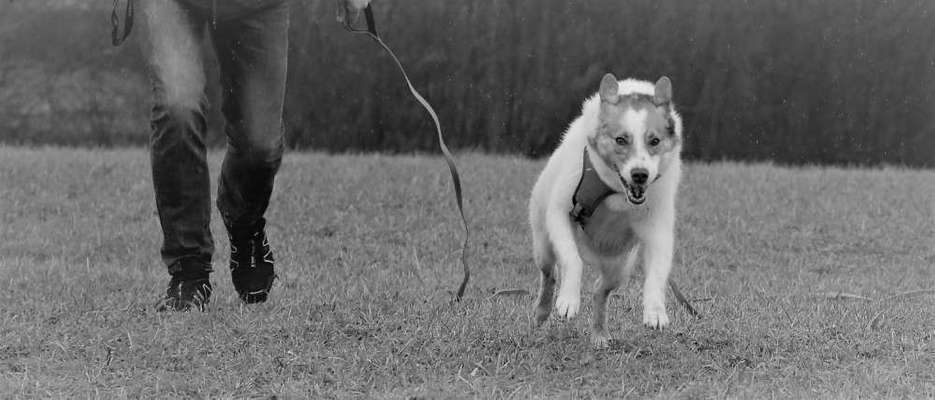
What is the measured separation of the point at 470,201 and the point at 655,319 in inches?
208

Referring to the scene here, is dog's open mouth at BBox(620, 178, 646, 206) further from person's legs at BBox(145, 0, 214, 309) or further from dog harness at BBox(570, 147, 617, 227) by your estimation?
person's legs at BBox(145, 0, 214, 309)

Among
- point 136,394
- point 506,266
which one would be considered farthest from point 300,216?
point 136,394

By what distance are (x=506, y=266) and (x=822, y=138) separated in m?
5.84

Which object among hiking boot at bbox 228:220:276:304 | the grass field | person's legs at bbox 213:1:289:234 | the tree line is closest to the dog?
the grass field

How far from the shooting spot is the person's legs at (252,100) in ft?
16.5

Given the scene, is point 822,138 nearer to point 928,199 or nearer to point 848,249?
point 928,199

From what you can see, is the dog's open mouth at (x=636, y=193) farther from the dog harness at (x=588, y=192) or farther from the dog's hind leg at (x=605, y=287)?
the dog's hind leg at (x=605, y=287)

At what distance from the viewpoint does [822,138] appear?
12547 millimetres

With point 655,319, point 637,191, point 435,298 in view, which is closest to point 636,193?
point 637,191

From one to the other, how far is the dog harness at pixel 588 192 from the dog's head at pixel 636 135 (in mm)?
72

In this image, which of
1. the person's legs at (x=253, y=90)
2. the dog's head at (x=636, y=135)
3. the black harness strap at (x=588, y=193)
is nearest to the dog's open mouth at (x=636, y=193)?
the dog's head at (x=636, y=135)

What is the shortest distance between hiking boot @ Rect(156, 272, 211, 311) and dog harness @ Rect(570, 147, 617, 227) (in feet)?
5.22

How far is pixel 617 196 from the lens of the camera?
15.1 ft

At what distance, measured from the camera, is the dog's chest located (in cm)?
461
